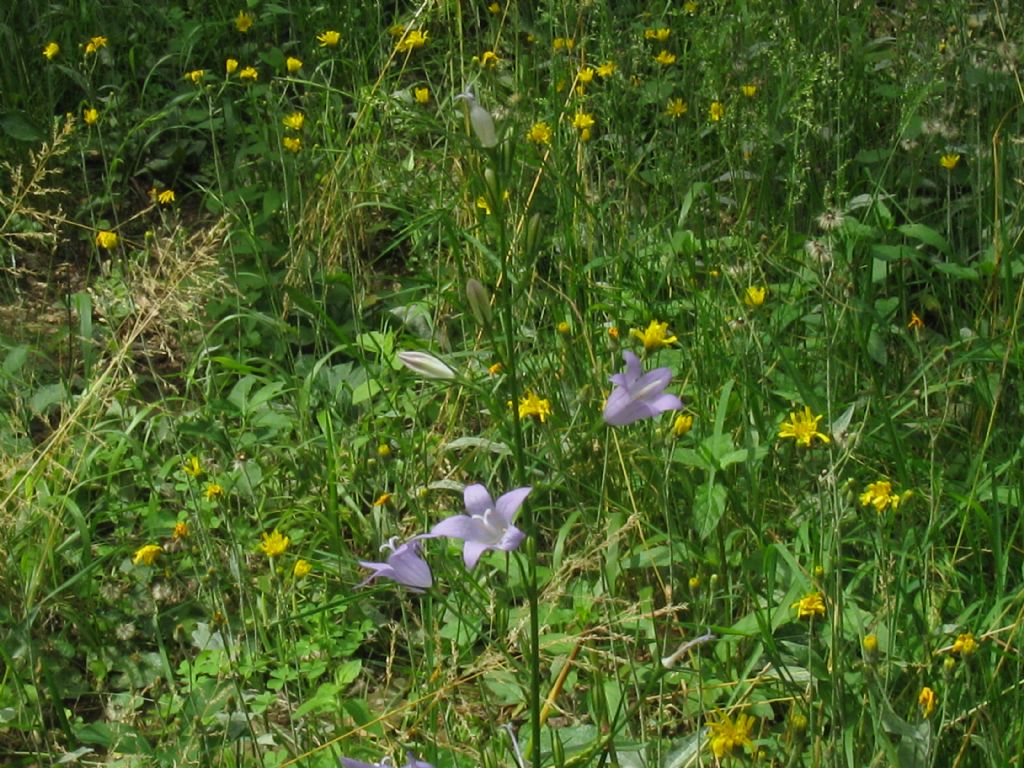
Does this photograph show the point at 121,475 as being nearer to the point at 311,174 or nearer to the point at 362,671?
the point at 362,671

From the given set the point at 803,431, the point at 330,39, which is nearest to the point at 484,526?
the point at 803,431

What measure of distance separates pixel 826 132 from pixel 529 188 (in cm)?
71

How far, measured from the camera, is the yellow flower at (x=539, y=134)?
123 inches

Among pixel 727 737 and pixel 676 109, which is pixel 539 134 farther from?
pixel 727 737

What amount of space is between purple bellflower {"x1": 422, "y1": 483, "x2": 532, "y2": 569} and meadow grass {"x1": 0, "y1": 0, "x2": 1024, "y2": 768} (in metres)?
0.02

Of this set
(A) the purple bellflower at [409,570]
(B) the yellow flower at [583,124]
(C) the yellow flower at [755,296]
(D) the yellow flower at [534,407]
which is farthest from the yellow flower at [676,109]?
(A) the purple bellflower at [409,570]

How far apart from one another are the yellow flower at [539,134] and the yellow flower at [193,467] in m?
1.14

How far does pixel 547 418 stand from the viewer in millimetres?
2361

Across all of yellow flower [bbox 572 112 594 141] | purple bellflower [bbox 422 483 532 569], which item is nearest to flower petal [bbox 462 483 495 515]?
purple bellflower [bbox 422 483 532 569]

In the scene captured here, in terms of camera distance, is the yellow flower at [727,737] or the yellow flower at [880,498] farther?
the yellow flower at [880,498]

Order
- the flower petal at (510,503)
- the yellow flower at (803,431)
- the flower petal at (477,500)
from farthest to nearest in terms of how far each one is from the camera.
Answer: the yellow flower at (803,431) < the flower petal at (477,500) < the flower petal at (510,503)

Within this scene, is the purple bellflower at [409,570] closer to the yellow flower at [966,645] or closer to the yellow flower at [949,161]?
the yellow flower at [966,645]

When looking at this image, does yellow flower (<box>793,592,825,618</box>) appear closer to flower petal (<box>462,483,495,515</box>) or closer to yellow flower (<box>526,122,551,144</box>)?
flower petal (<box>462,483,495,515</box>)

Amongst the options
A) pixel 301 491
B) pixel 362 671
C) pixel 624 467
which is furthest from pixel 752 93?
pixel 362 671
